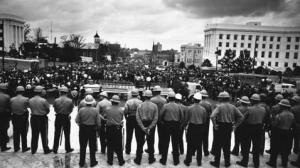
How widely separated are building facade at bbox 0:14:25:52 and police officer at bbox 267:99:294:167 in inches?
3850

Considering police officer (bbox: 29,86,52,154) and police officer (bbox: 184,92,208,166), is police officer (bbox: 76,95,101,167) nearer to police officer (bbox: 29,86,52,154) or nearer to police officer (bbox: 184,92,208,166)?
police officer (bbox: 29,86,52,154)

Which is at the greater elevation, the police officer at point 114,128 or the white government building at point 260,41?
the white government building at point 260,41

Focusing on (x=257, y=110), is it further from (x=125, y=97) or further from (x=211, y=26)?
(x=211, y=26)

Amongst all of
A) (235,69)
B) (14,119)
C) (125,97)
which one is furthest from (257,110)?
(235,69)

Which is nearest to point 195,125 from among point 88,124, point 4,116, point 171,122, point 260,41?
point 171,122

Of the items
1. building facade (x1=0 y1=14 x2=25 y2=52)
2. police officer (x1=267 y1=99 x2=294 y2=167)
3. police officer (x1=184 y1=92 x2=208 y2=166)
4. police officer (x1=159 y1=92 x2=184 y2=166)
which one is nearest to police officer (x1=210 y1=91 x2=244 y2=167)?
police officer (x1=184 y1=92 x2=208 y2=166)

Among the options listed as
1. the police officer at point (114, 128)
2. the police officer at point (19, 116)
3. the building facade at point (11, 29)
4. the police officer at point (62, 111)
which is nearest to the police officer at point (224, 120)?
the police officer at point (114, 128)

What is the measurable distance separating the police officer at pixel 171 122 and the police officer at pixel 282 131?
2.63 metres

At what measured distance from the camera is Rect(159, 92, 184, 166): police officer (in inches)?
262

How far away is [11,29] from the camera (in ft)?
303

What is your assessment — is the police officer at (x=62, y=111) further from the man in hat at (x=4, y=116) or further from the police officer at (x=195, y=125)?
the police officer at (x=195, y=125)

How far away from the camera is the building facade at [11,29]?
3531 inches

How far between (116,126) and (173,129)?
156 centimetres

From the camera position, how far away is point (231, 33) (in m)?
87.8
